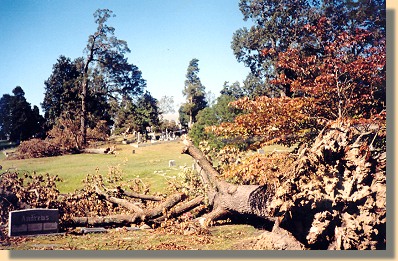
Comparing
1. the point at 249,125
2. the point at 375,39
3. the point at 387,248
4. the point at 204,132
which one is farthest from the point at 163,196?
the point at 375,39

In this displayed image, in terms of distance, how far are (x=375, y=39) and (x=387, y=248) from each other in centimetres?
253

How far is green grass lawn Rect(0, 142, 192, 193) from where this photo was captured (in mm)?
4941

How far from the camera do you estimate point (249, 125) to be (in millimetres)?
4711

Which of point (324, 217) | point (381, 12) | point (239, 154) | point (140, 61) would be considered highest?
point (381, 12)

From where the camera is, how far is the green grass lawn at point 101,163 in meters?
4.94

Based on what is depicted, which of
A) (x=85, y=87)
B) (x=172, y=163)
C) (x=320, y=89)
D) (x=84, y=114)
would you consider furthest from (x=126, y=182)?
(x=320, y=89)

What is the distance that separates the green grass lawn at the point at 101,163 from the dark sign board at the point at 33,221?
539mm

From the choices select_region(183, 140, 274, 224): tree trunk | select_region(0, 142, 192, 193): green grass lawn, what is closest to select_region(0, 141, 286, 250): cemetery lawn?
select_region(0, 142, 192, 193): green grass lawn

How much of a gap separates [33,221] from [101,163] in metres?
1.15

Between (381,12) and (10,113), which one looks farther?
(10,113)

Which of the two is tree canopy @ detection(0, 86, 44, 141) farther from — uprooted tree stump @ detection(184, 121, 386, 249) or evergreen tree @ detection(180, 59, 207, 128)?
uprooted tree stump @ detection(184, 121, 386, 249)

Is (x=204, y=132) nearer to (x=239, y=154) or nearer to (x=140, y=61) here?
(x=239, y=154)

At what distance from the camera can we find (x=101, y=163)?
499cm

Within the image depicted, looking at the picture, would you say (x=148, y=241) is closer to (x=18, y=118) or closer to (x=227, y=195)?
(x=227, y=195)
